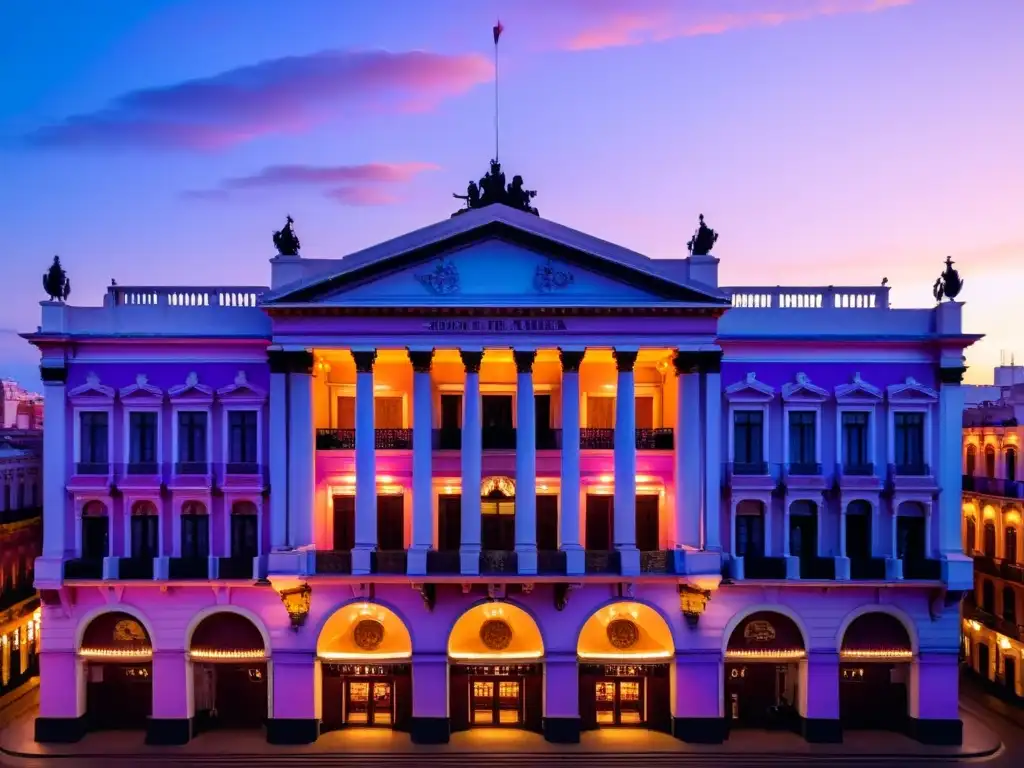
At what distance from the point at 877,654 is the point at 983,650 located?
37.4 feet

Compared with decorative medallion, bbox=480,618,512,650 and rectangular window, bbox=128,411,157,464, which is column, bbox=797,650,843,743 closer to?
decorative medallion, bbox=480,618,512,650

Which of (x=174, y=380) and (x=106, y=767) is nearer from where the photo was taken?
(x=106, y=767)

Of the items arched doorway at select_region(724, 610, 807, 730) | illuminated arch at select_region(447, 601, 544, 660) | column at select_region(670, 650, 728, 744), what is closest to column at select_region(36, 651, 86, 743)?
illuminated arch at select_region(447, 601, 544, 660)

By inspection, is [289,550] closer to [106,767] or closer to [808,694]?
[106,767]

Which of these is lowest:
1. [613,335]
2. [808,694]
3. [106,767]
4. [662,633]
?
[106,767]

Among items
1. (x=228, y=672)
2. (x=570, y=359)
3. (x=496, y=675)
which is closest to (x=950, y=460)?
(x=570, y=359)

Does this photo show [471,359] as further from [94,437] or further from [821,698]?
[821,698]

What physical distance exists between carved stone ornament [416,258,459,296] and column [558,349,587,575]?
4417 millimetres

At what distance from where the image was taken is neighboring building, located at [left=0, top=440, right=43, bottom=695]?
→ 34.0 m

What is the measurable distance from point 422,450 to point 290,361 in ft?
18.2

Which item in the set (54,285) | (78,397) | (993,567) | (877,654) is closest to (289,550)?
(78,397)

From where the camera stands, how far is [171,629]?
2839cm

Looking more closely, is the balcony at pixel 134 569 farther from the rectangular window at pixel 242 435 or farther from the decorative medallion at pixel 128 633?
the rectangular window at pixel 242 435

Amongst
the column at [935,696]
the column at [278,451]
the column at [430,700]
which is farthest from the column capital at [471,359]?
the column at [935,696]
